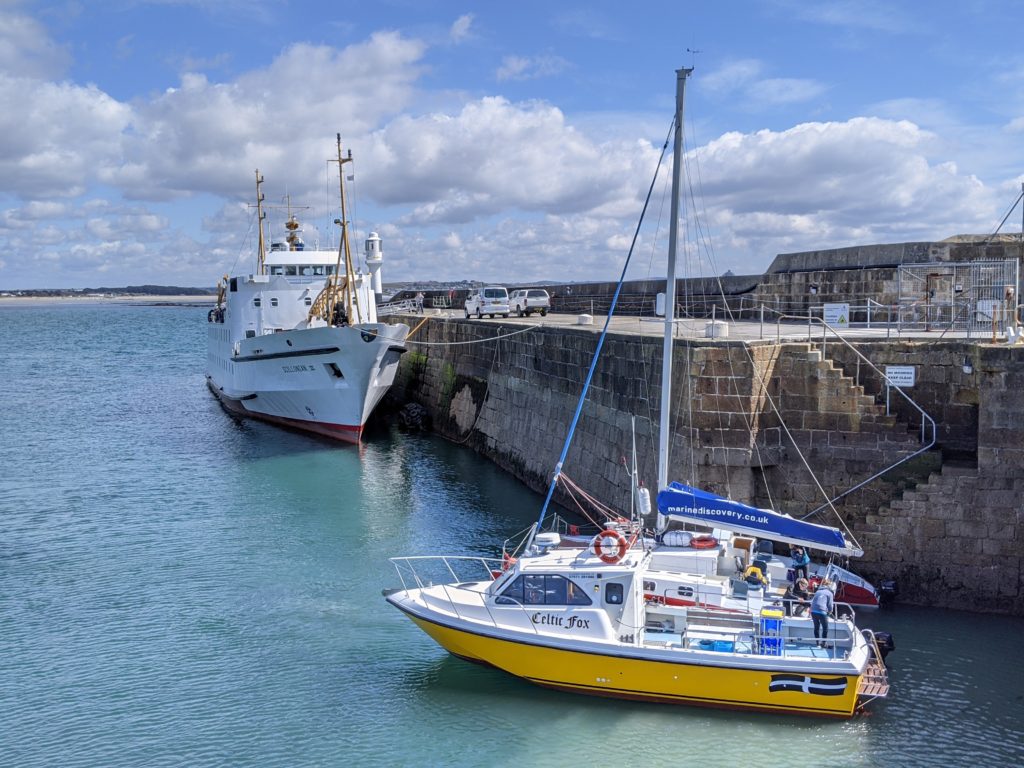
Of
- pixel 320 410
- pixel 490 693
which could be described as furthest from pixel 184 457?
pixel 490 693

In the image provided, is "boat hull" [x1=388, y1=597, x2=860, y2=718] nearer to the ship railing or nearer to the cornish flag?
the cornish flag

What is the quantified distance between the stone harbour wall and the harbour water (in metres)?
1.21

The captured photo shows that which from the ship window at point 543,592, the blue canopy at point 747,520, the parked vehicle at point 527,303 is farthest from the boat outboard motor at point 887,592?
the parked vehicle at point 527,303

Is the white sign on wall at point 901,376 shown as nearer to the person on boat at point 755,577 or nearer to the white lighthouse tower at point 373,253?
the person on boat at point 755,577

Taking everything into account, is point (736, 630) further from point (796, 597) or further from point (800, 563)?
point (800, 563)

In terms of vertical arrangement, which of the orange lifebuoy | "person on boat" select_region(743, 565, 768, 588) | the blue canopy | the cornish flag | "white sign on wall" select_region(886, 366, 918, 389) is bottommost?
the cornish flag

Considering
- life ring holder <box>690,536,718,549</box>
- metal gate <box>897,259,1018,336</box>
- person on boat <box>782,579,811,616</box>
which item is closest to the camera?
person on boat <box>782,579,811,616</box>

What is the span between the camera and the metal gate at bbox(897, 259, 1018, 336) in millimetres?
22641

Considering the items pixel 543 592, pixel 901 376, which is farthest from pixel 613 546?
pixel 901 376

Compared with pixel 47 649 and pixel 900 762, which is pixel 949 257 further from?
pixel 47 649

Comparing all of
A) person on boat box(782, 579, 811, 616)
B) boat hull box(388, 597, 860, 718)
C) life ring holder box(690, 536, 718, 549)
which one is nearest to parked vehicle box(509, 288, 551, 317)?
life ring holder box(690, 536, 718, 549)

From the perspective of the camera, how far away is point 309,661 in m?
15.3

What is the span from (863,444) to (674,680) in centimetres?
727

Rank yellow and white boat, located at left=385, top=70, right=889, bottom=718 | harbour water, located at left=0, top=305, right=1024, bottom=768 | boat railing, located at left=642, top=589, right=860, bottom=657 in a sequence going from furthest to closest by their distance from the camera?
boat railing, located at left=642, top=589, right=860, bottom=657
yellow and white boat, located at left=385, top=70, right=889, bottom=718
harbour water, located at left=0, top=305, right=1024, bottom=768
